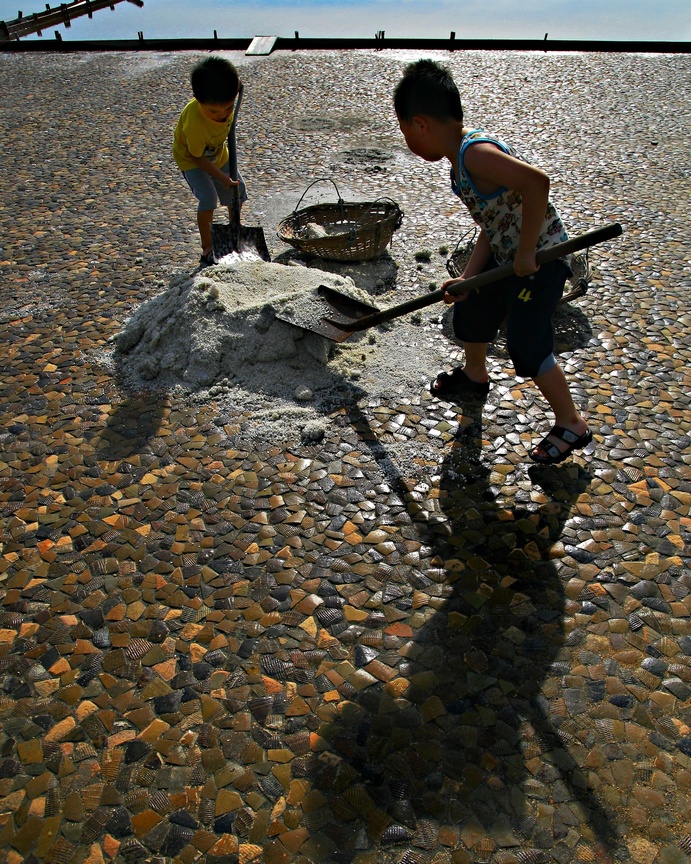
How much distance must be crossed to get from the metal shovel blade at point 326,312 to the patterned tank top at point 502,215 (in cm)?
106

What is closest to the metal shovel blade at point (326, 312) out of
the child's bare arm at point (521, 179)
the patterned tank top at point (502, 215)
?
the patterned tank top at point (502, 215)

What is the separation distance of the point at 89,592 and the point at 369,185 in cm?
550

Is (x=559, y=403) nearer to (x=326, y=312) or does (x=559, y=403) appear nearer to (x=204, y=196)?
(x=326, y=312)

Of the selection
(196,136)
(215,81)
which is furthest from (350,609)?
(196,136)

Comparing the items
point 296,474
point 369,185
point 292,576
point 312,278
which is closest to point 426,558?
point 292,576

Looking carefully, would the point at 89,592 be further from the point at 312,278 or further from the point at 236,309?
the point at 312,278

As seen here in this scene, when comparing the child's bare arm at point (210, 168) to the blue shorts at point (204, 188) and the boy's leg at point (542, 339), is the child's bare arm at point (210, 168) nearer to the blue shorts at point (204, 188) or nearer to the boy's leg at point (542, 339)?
the blue shorts at point (204, 188)

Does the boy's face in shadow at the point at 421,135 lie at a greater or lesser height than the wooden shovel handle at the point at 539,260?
greater

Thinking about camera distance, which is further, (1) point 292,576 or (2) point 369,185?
(2) point 369,185

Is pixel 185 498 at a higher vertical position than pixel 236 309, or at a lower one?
lower

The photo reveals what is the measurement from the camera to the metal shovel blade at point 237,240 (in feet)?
16.1

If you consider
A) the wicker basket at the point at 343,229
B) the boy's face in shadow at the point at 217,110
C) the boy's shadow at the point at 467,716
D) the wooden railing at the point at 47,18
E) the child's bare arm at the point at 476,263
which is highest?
the wooden railing at the point at 47,18

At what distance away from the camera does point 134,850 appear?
193 cm

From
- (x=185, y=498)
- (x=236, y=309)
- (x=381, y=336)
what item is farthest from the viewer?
(x=381, y=336)
